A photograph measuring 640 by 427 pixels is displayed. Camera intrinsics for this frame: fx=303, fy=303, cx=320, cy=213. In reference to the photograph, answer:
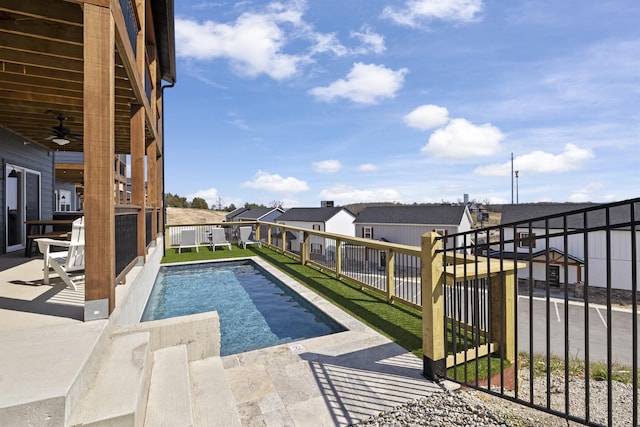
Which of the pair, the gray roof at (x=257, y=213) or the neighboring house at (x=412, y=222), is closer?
the neighboring house at (x=412, y=222)

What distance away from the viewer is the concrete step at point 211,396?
6.82 feet

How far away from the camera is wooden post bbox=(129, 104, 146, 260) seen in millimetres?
5223

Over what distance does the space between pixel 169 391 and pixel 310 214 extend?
94.7 ft

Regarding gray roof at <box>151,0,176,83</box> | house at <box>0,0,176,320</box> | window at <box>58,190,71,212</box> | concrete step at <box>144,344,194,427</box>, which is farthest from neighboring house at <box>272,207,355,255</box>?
concrete step at <box>144,344,194,427</box>

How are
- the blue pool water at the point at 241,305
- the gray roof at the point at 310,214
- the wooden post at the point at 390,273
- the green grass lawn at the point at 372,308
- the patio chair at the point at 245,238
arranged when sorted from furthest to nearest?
1. the gray roof at the point at 310,214
2. the patio chair at the point at 245,238
3. the wooden post at the point at 390,273
4. the blue pool water at the point at 241,305
5. the green grass lawn at the point at 372,308

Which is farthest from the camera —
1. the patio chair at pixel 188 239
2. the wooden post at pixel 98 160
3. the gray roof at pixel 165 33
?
the patio chair at pixel 188 239

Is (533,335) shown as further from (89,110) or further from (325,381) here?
(89,110)

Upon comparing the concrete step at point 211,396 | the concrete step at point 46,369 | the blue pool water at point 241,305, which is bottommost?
the blue pool water at point 241,305

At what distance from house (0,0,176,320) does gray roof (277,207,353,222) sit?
67.1ft

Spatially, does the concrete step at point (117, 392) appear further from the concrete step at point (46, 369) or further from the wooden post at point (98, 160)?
the wooden post at point (98, 160)

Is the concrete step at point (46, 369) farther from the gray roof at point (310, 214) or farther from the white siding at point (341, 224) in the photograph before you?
the gray roof at point (310, 214)

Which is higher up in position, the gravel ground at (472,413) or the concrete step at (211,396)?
the concrete step at (211,396)

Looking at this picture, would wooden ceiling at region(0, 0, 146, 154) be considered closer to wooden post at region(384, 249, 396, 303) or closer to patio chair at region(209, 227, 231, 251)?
wooden post at region(384, 249, 396, 303)

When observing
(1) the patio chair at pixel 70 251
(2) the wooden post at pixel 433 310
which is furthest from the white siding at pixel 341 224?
(2) the wooden post at pixel 433 310
